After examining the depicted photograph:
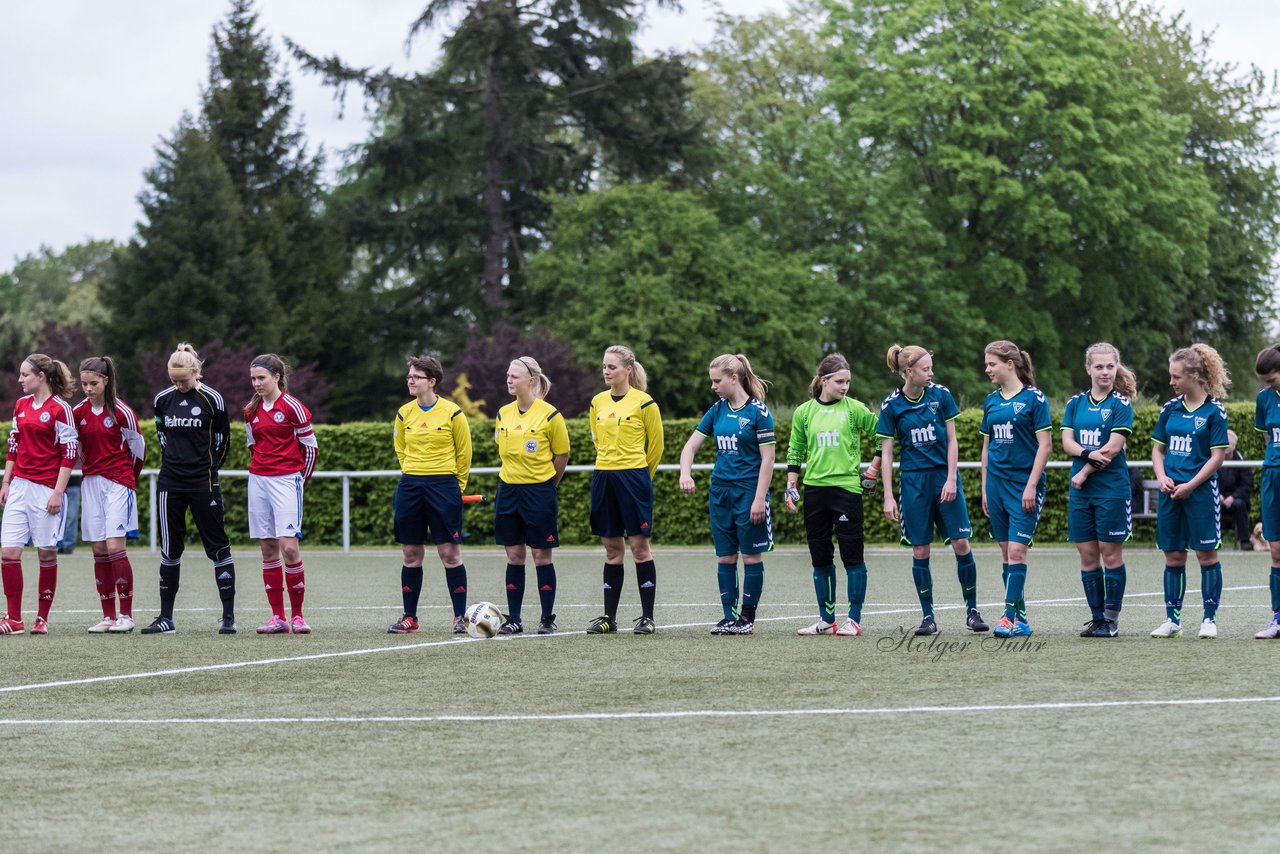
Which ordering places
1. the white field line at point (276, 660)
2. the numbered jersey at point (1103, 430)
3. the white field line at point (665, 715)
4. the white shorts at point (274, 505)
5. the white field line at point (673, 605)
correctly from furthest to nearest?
the white field line at point (673, 605)
the white shorts at point (274, 505)
the numbered jersey at point (1103, 430)
the white field line at point (276, 660)
the white field line at point (665, 715)

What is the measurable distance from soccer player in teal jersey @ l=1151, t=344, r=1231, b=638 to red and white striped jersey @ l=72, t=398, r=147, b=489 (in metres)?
7.01

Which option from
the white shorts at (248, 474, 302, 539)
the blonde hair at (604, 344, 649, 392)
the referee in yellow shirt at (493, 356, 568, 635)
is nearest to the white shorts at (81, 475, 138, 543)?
the white shorts at (248, 474, 302, 539)

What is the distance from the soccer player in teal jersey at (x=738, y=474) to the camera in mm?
11117

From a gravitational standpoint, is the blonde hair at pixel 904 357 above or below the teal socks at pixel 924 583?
above

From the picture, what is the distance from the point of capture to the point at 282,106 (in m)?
54.0

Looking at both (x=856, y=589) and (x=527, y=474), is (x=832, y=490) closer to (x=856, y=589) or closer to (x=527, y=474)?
(x=856, y=589)

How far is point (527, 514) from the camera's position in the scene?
11.4 meters

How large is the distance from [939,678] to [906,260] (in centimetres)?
3810

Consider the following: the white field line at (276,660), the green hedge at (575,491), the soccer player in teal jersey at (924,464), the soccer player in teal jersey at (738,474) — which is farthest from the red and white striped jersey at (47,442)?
the green hedge at (575,491)

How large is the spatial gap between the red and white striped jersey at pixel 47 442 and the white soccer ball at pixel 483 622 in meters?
3.15

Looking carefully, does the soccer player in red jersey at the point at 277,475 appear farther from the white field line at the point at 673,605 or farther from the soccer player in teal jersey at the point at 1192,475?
the soccer player in teal jersey at the point at 1192,475

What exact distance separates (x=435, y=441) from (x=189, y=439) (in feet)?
5.66

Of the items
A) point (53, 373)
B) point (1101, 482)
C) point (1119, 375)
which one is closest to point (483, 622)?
point (53, 373)

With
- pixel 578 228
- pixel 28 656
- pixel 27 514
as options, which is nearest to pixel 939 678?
Result: pixel 28 656
